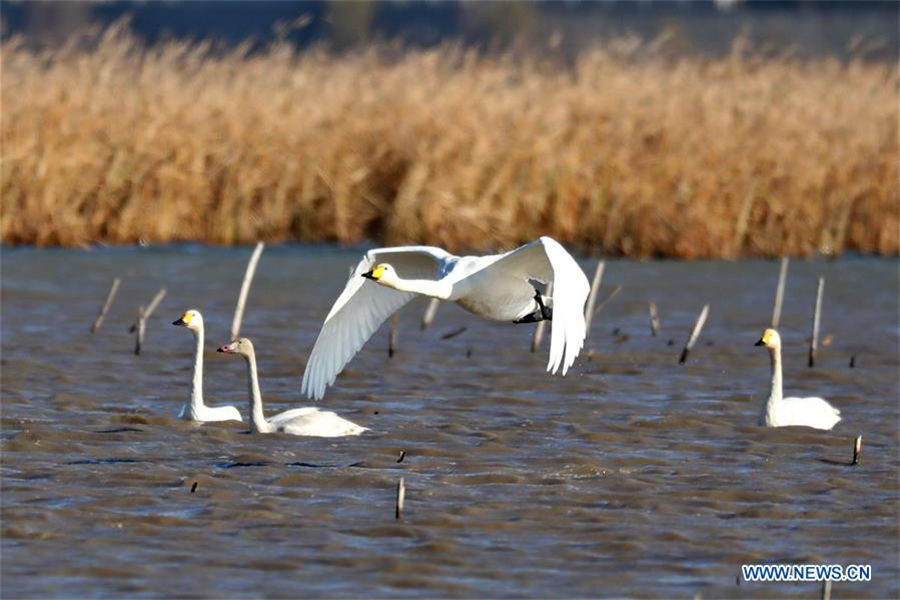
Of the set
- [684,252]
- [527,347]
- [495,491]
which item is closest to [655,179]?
[684,252]

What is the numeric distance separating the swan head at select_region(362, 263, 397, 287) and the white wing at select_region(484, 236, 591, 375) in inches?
17.8

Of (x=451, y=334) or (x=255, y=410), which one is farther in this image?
(x=451, y=334)

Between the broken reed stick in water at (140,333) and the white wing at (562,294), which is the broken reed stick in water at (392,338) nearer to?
the broken reed stick in water at (140,333)

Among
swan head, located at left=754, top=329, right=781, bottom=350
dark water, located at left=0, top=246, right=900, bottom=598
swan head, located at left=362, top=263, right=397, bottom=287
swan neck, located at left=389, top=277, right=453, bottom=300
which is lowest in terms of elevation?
dark water, located at left=0, top=246, right=900, bottom=598

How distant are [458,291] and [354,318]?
931mm

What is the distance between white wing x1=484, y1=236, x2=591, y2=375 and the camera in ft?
23.7

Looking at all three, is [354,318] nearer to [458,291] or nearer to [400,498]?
[458,291]

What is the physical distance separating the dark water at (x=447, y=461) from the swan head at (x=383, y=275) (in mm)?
856

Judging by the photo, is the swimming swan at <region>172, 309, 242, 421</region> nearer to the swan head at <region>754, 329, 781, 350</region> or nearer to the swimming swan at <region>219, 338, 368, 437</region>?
the swimming swan at <region>219, 338, 368, 437</region>

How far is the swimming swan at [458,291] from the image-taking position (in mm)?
7578

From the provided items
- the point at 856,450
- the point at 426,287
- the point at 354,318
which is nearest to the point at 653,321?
the point at 354,318

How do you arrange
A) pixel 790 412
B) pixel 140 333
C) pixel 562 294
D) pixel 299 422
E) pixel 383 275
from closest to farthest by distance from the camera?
1. pixel 562 294
2. pixel 383 275
3. pixel 299 422
4. pixel 790 412
5. pixel 140 333

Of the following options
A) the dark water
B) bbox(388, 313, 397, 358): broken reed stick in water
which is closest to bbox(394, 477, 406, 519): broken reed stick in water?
the dark water

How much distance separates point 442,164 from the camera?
15930 millimetres
